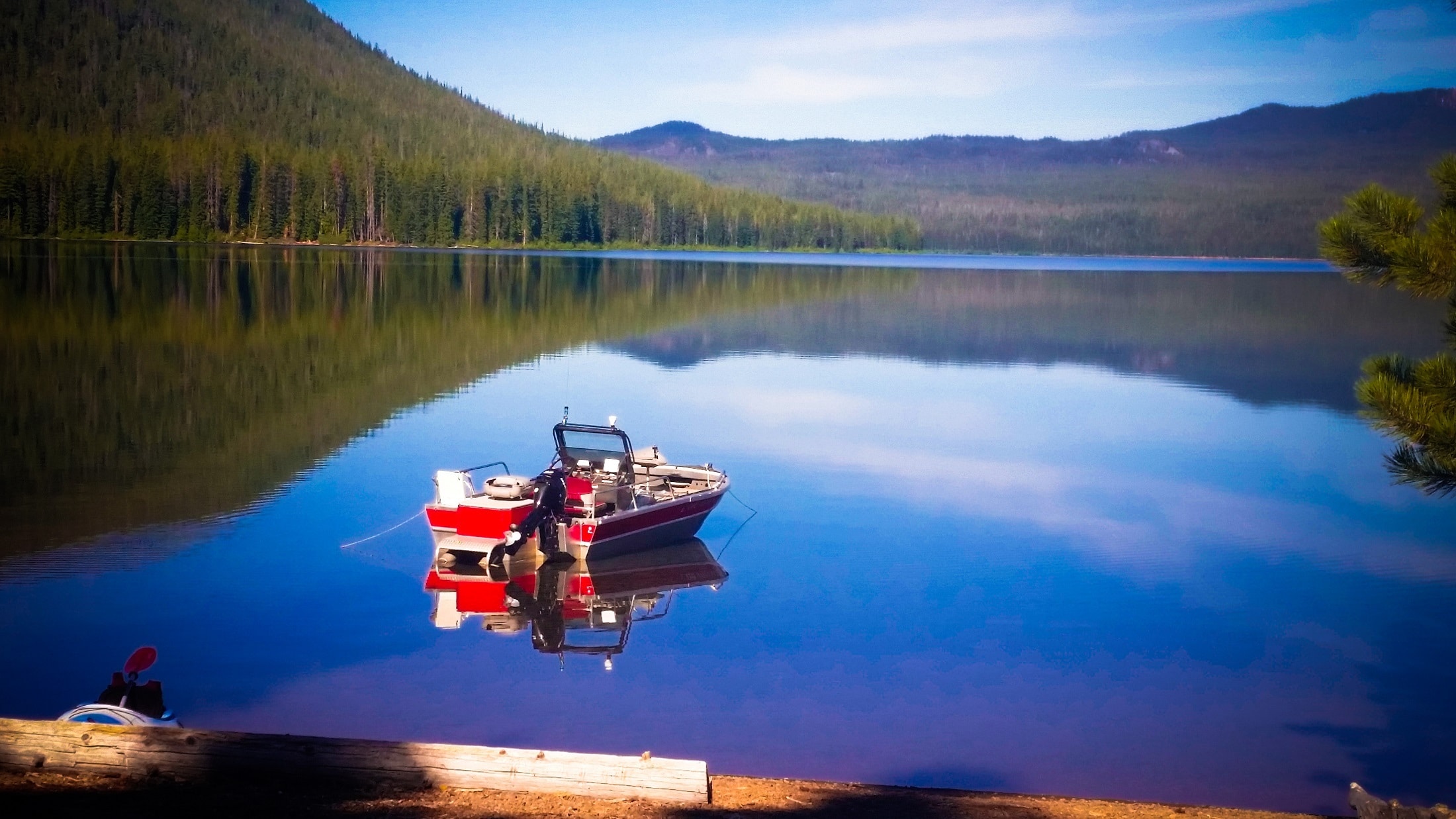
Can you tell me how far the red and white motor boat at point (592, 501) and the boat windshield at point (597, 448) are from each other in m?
0.02

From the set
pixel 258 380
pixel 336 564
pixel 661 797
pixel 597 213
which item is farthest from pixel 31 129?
pixel 661 797

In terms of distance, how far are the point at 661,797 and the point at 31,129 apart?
167862 mm

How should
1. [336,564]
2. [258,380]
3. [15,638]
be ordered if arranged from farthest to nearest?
[258,380]
[336,564]
[15,638]

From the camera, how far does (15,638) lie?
14.3 metres

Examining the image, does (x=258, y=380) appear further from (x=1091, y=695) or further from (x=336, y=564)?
(x=1091, y=695)

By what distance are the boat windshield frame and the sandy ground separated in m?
11.5

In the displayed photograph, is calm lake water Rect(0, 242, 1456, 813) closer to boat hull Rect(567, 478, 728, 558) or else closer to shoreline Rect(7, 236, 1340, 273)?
boat hull Rect(567, 478, 728, 558)

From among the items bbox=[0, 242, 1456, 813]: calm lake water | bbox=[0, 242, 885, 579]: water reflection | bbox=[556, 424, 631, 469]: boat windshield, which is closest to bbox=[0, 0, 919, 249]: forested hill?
bbox=[0, 242, 885, 579]: water reflection

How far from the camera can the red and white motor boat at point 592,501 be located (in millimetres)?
18844

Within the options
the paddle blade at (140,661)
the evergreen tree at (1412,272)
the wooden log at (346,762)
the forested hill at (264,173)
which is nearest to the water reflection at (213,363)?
the paddle blade at (140,661)

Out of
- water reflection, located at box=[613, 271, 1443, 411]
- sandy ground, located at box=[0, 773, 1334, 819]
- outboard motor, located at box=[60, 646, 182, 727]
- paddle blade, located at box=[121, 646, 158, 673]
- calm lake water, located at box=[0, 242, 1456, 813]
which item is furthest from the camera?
water reflection, located at box=[613, 271, 1443, 411]

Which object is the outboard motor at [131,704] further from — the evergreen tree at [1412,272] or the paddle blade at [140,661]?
the evergreen tree at [1412,272]

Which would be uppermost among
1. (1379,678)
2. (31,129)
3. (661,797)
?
(31,129)

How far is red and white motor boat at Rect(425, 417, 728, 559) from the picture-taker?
1884 centimetres
